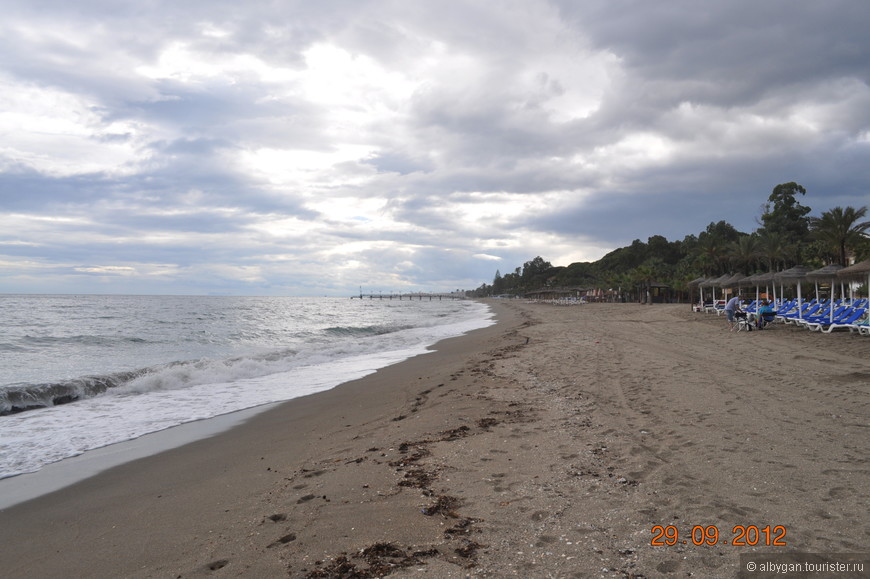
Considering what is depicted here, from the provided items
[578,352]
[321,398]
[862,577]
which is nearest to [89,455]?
[321,398]

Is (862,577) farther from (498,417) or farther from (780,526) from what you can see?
(498,417)

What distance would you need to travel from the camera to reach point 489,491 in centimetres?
354

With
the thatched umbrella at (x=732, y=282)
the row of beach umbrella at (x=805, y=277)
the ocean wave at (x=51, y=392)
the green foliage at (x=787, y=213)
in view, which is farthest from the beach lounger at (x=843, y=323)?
the green foliage at (x=787, y=213)

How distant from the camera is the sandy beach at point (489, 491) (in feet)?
8.81

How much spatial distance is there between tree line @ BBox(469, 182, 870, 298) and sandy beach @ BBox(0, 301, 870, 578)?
26.8 m

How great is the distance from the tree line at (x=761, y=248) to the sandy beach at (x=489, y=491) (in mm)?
26797

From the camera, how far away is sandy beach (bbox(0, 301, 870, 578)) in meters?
2.69

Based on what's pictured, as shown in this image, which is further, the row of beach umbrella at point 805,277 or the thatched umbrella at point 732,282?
the thatched umbrella at point 732,282

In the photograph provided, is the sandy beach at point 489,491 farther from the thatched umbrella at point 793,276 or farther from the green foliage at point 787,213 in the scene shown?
the green foliage at point 787,213

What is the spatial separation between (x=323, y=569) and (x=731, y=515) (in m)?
2.44

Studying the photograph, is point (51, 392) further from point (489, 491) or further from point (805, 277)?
point (805, 277)

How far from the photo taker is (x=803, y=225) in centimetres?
5334
